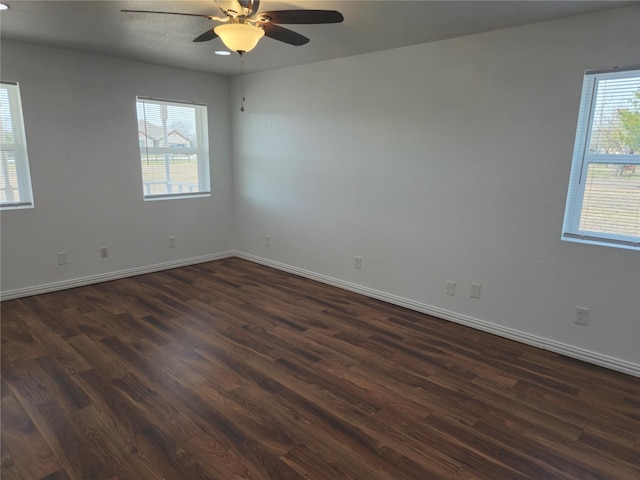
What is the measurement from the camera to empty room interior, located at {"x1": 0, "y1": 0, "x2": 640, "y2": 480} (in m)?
2.12

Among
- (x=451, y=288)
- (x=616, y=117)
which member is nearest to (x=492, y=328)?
(x=451, y=288)

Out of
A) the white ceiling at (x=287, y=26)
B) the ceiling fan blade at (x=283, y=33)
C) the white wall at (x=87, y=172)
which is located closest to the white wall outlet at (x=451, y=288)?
the white ceiling at (x=287, y=26)

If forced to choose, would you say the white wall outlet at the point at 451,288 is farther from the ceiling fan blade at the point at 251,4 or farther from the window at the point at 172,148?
the window at the point at 172,148

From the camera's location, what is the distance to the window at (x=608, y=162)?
8.76 feet

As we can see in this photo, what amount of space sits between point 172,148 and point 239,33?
9.99 feet

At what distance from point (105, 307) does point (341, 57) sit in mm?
3365

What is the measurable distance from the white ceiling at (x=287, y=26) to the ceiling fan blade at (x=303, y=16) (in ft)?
1.34

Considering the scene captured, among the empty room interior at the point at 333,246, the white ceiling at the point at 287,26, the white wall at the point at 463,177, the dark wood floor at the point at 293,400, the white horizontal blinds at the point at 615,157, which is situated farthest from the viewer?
the white wall at the point at 463,177

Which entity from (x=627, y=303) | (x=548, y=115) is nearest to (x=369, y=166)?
(x=548, y=115)

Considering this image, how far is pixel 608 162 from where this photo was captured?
2.77 m

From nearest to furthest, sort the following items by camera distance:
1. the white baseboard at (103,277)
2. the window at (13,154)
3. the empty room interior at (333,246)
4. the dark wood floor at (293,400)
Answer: the dark wood floor at (293,400)
the empty room interior at (333,246)
the window at (13,154)
the white baseboard at (103,277)

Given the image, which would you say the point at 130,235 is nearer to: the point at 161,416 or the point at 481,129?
the point at 161,416

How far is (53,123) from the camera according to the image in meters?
3.92

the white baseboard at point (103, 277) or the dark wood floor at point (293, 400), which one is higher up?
the white baseboard at point (103, 277)
